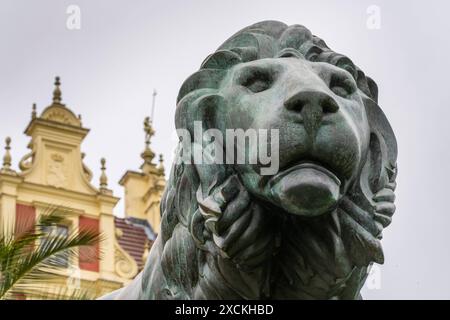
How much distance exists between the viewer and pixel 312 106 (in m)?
2.34

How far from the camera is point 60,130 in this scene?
77.7 ft

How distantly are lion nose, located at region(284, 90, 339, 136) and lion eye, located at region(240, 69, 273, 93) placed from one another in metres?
0.16

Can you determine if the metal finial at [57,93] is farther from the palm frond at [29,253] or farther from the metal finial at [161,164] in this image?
the palm frond at [29,253]

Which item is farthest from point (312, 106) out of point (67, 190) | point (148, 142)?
point (148, 142)

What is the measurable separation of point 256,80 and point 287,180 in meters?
0.33

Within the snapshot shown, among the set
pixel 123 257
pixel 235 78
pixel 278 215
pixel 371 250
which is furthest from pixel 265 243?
pixel 123 257

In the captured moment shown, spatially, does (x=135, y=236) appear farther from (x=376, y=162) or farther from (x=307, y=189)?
(x=307, y=189)

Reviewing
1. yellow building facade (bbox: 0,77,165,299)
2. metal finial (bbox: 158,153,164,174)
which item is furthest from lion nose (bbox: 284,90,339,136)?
metal finial (bbox: 158,153,164,174)

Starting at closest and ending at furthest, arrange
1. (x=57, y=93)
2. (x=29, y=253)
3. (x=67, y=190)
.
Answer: (x=29, y=253) < (x=67, y=190) < (x=57, y=93)

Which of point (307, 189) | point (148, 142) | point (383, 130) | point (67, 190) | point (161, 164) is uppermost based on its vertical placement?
point (148, 142)

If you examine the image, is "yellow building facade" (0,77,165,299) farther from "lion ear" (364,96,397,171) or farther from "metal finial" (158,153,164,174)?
"lion ear" (364,96,397,171)

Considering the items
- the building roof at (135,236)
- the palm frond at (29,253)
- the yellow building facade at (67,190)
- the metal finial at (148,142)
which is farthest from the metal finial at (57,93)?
the palm frond at (29,253)

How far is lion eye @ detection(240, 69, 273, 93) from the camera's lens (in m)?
2.52
